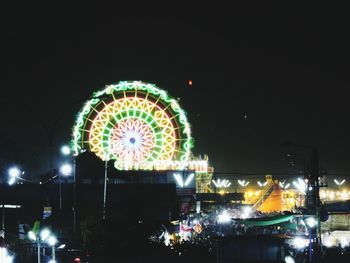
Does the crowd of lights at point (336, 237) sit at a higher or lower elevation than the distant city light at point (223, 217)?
lower

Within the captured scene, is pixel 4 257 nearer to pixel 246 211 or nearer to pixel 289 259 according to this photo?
pixel 289 259

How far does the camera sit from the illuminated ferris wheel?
3875 centimetres

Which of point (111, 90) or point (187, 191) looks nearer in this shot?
point (111, 90)

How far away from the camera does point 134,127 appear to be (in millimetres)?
39719

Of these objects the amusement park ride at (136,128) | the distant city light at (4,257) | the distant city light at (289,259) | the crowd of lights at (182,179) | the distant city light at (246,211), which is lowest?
the distant city light at (289,259)

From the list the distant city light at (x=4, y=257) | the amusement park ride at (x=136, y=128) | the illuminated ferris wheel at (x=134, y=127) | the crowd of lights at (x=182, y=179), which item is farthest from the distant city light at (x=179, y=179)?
the distant city light at (x=4, y=257)

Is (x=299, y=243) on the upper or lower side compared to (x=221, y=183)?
lower

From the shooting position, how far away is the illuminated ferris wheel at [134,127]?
38.8m

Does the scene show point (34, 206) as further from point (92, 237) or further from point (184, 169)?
point (184, 169)

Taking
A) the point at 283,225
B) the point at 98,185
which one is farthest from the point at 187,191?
the point at 283,225

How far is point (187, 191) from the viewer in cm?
4281

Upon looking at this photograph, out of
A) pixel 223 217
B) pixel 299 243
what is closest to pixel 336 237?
pixel 299 243

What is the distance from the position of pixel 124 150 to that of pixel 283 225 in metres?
18.6

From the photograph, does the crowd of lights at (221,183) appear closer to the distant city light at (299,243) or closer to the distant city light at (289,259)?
the distant city light at (299,243)
